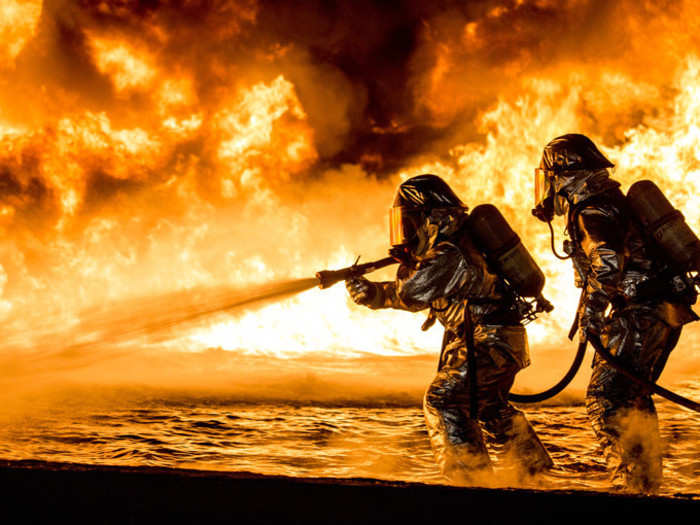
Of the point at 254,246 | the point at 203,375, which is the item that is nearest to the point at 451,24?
the point at 254,246

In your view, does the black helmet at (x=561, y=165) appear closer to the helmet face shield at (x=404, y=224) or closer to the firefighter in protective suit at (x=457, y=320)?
the firefighter in protective suit at (x=457, y=320)

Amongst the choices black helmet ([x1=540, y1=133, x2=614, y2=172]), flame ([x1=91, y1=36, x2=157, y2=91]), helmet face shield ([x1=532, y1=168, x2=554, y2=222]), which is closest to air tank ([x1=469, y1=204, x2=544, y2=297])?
helmet face shield ([x1=532, y1=168, x2=554, y2=222])

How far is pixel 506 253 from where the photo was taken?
3998 millimetres

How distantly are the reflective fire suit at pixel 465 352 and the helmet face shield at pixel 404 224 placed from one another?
12 centimetres

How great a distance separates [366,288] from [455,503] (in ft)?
5.78

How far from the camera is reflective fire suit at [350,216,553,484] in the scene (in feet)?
12.4

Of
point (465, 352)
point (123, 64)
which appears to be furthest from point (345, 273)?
point (123, 64)

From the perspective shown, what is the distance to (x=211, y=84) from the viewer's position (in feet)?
33.4

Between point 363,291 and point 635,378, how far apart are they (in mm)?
1571

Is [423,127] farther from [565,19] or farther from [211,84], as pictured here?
[211,84]

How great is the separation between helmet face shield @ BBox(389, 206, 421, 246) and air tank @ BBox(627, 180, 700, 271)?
123cm

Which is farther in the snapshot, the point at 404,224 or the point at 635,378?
the point at 404,224

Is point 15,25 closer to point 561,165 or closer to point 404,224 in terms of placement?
point 404,224

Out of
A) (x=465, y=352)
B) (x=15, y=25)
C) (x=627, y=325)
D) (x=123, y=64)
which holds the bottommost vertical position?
(x=465, y=352)
